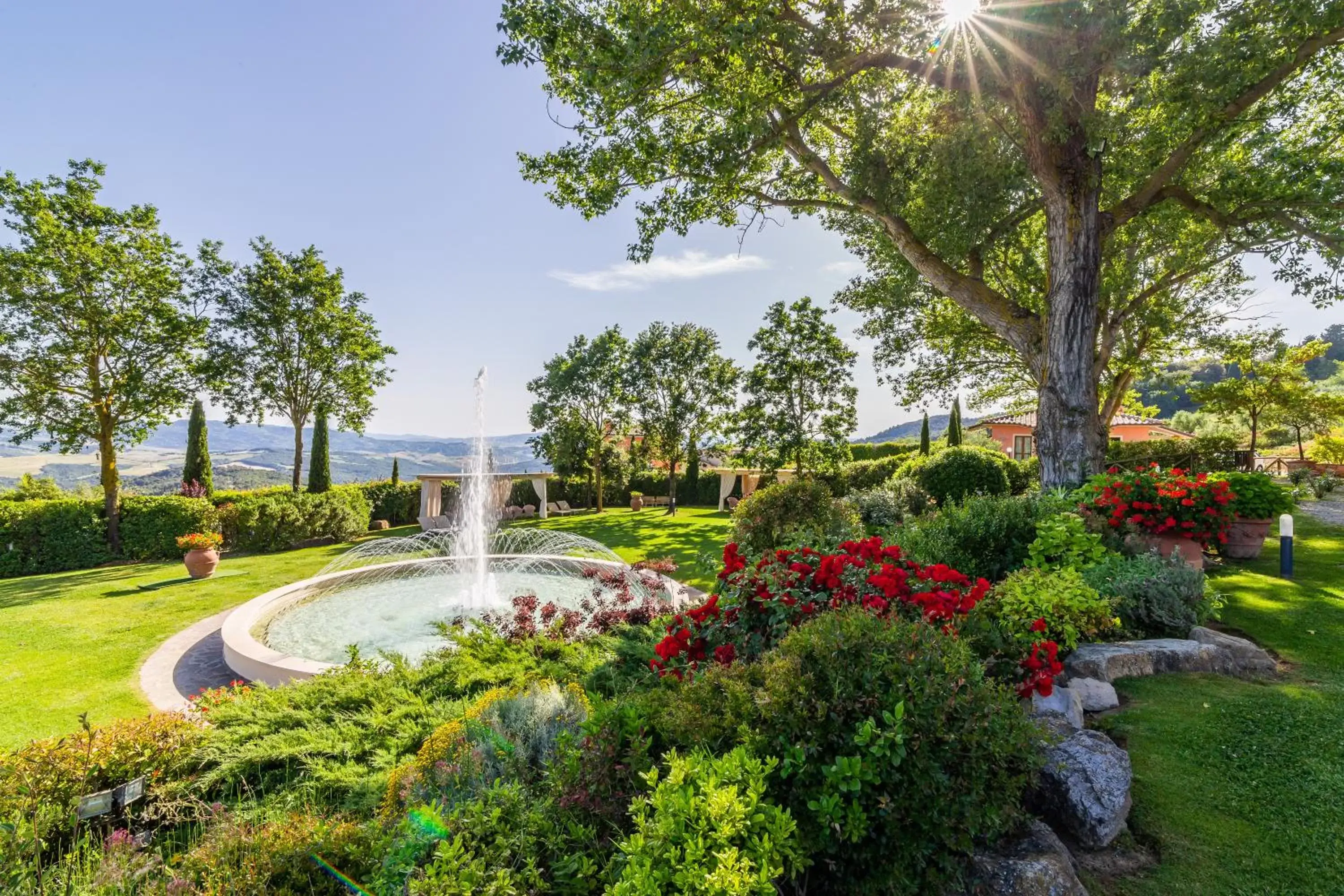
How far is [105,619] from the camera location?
819 centimetres

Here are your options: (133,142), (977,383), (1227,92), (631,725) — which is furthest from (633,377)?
(631,725)

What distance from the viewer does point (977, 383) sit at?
17.8 metres

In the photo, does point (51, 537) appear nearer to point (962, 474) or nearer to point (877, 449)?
point (962, 474)

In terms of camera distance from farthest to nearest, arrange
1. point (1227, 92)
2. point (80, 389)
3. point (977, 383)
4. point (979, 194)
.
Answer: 1. point (977, 383)
2. point (80, 389)
3. point (979, 194)
4. point (1227, 92)

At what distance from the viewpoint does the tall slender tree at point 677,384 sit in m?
23.4

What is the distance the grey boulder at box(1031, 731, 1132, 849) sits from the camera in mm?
2275

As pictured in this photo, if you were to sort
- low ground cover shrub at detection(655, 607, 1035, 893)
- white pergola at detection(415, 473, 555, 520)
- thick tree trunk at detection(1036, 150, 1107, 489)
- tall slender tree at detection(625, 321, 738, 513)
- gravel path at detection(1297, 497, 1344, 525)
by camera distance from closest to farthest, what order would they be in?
low ground cover shrub at detection(655, 607, 1035, 893), thick tree trunk at detection(1036, 150, 1107, 489), gravel path at detection(1297, 497, 1344, 525), white pergola at detection(415, 473, 555, 520), tall slender tree at detection(625, 321, 738, 513)

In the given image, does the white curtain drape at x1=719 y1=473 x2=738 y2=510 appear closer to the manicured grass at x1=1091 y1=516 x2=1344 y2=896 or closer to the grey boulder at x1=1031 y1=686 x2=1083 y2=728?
the manicured grass at x1=1091 y1=516 x2=1344 y2=896

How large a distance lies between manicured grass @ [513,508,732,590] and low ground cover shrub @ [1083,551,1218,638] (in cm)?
384

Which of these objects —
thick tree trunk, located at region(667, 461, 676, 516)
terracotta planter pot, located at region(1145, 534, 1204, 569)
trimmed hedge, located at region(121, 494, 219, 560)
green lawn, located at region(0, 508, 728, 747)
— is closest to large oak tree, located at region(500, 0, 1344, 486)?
terracotta planter pot, located at region(1145, 534, 1204, 569)

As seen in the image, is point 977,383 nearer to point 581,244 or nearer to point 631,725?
point 581,244

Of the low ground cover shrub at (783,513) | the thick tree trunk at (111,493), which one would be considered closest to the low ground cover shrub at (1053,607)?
the low ground cover shrub at (783,513)

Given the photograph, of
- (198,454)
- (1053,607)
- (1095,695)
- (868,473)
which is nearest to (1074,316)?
(1053,607)

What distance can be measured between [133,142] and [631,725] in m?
12.4
